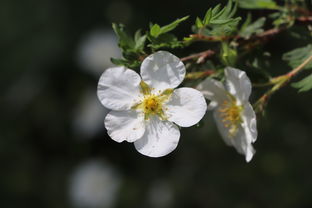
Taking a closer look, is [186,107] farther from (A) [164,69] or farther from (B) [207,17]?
(B) [207,17]

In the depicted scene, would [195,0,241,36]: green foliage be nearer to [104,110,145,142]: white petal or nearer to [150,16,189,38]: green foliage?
[150,16,189,38]: green foliage

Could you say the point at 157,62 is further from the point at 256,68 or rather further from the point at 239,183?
the point at 239,183

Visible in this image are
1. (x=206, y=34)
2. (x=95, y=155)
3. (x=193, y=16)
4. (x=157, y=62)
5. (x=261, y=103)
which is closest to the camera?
(x=157, y=62)

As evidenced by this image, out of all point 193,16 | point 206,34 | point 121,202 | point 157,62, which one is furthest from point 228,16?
point 121,202

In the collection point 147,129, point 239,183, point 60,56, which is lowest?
point 239,183

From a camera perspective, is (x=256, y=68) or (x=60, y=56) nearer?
(x=256, y=68)
